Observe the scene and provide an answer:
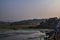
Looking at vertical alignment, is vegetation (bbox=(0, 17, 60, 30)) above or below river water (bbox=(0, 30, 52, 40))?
above

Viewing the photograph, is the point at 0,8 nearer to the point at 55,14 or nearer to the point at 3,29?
the point at 3,29

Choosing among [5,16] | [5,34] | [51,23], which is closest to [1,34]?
[5,34]

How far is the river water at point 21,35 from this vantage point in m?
1.78

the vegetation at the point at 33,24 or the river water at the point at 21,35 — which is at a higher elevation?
the vegetation at the point at 33,24

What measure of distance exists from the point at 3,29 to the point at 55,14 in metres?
0.67

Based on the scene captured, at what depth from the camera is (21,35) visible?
72.1 inches

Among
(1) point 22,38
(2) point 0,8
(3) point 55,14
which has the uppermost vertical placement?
(2) point 0,8

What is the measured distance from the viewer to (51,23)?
1.88 meters

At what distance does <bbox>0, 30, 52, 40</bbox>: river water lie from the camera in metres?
1.78

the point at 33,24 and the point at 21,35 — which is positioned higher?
the point at 33,24

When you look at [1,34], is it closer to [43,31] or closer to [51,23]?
[43,31]

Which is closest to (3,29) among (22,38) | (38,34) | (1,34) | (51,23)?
(1,34)

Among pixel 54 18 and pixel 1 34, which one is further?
pixel 54 18

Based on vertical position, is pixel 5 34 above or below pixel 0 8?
below
